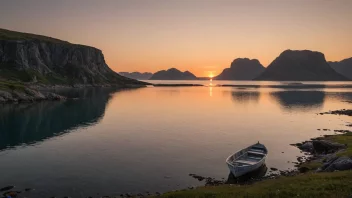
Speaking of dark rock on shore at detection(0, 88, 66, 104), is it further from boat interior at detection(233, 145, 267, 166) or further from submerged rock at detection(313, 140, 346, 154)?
submerged rock at detection(313, 140, 346, 154)

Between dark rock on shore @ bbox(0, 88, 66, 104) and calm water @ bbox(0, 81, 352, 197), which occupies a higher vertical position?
dark rock on shore @ bbox(0, 88, 66, 104)

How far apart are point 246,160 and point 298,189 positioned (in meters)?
20.2

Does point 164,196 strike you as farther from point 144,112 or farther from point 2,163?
point 144,112

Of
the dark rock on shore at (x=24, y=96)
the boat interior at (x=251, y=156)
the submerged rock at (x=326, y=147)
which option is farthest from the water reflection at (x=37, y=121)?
the submerged rock at (x=326, y=147)

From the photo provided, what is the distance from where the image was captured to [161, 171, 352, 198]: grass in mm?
27922

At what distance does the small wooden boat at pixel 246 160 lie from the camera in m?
42.9

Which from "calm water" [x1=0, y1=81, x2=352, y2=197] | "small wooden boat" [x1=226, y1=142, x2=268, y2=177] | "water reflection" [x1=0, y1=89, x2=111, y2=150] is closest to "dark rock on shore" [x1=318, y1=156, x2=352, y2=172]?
Answer: "small wooden boat" [x1=226, y1=142, x2=268, y2=177]

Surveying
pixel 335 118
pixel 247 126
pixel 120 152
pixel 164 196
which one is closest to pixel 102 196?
pixel 164 196

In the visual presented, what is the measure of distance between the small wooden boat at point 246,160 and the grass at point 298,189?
857cm

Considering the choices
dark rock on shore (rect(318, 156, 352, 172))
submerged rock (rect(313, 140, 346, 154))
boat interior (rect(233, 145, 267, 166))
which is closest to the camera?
dark rock on shore (rect(318, 156, 352, 172))

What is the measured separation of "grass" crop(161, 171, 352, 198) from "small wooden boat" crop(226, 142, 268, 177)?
28.1 feet

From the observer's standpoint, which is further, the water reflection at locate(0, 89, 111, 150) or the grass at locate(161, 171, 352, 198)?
the water reflection at locate(0, 89, 111, 150)

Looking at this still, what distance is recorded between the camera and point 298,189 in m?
29.6

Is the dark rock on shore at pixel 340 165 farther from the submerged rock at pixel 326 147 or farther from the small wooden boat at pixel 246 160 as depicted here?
the submerged rock at pixel 326 147
